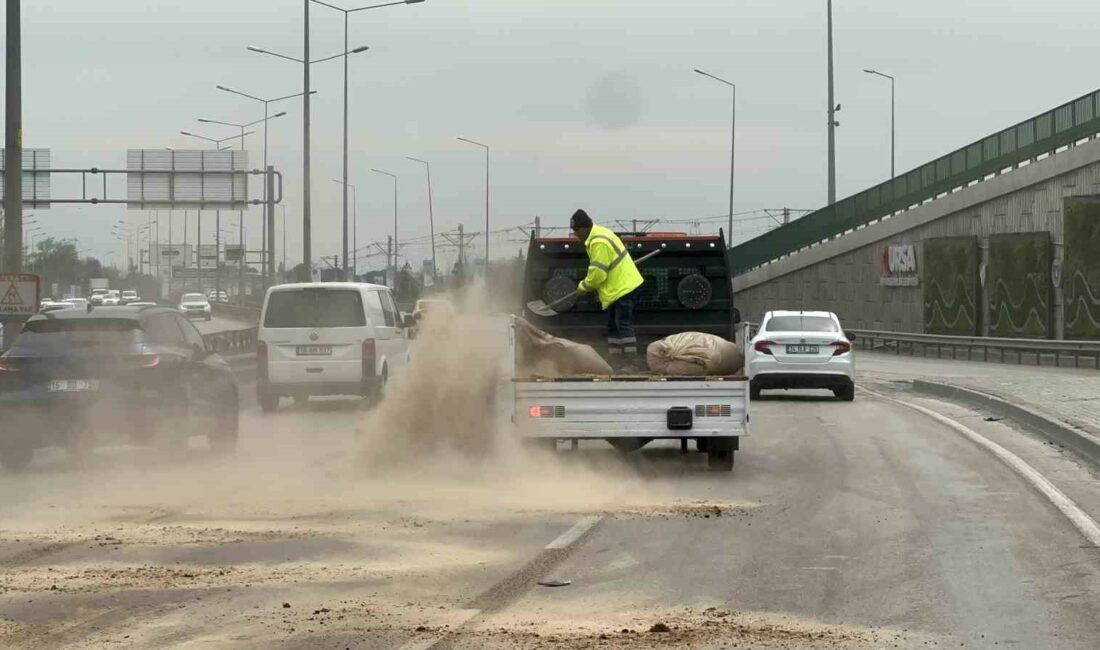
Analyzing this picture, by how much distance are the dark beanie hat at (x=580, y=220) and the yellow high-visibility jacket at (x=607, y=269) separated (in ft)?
0.28

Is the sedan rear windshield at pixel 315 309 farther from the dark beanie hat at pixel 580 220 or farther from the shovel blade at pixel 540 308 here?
the dark beanie hat at pixel 580 220

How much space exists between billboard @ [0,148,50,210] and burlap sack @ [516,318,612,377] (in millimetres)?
40954

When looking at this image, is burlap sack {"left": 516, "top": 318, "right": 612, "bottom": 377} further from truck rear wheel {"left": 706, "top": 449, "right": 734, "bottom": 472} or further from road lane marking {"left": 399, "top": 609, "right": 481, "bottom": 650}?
road lane marking {"left": 399, "top": 609, "right": 481, "bottom": 650}

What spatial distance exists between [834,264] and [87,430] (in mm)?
46616

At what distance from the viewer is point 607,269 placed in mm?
14805

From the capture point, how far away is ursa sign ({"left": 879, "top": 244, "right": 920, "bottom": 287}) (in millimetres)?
52969

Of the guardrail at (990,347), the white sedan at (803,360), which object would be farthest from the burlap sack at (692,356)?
the guardrail at (990,347)

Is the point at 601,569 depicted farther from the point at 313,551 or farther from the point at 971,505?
the point at 971,505

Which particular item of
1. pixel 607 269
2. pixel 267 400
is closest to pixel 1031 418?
pixel 607 269

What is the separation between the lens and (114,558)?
974 cm

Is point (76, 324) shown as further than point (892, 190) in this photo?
No

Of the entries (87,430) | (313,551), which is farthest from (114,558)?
(87,430)

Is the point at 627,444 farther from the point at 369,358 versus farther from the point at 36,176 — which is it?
the point at 36,176

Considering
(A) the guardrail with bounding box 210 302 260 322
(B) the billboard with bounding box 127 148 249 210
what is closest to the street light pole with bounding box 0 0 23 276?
(B) the billboard with bounding box 127 148 249 210
